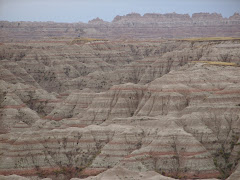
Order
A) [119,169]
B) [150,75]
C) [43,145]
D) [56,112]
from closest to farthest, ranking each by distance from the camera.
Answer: [119,169], [43,145], [56,112], [150,75]

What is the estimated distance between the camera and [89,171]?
9469 cm

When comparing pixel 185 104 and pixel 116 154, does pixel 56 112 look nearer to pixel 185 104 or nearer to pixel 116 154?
pixel 185 104

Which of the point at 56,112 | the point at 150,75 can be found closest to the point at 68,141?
the point at 56,112

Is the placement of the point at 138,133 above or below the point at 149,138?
above

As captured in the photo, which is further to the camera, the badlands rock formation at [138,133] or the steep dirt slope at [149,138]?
the steep dirt slope at [149,138]

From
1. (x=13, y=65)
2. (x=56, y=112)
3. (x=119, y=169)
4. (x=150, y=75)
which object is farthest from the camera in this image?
(x=13, y=65)

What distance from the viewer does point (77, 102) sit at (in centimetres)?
13962

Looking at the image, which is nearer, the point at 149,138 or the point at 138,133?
the point at 149,138

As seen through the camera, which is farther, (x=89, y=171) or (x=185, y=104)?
(x=185, y=104)

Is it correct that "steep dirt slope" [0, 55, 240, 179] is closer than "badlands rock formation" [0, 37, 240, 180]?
No

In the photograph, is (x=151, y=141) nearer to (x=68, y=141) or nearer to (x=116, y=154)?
(x=116, y=154)

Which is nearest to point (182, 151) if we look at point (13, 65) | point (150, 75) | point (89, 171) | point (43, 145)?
point (89, 171)

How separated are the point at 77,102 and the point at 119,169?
60.5 m

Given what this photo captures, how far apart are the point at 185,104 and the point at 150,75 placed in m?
58.4
